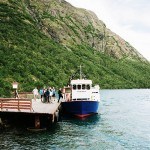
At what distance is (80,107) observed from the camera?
53.2 metres

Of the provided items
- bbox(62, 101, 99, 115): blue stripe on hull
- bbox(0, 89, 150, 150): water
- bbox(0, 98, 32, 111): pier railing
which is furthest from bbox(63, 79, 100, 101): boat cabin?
bbox(0, 98, 32, 111): pier railing

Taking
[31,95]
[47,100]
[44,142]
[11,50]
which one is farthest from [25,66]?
[44,142]

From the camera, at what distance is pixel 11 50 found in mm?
160625

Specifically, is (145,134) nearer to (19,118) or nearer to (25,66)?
(19,118)

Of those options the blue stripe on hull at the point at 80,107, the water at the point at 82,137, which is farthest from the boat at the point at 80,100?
the water at the point at 82,137

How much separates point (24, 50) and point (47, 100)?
379 feet

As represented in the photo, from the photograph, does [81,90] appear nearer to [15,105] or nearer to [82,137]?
[15,105]

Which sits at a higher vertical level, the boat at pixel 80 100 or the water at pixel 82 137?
the boat at pixel 80 100

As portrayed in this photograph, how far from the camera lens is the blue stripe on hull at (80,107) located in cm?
5311

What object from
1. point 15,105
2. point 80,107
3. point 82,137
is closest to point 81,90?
point 80,107

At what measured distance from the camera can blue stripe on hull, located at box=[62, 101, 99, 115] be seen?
53.1 metres

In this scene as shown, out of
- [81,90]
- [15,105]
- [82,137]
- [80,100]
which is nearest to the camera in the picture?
[82,137]

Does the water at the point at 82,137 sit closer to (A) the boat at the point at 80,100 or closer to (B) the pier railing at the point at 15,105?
(B) the pier railing at the point at 15,105

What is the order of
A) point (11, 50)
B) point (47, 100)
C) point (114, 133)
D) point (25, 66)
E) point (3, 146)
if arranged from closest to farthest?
point (3, 146), point (114, 133), point (47, 100), point (25, 66), point (11, 50)
